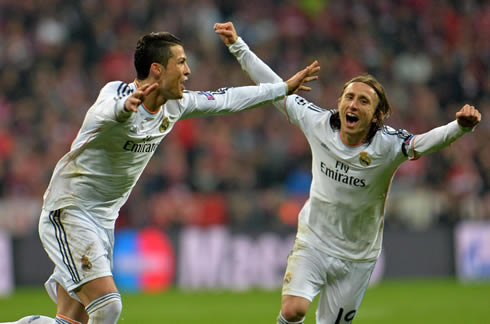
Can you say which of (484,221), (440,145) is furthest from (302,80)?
(484,221)

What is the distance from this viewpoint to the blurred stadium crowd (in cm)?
1448

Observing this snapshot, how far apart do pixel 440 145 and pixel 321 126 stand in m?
A: 1.04

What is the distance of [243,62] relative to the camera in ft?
23.1

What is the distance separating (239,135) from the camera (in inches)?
611

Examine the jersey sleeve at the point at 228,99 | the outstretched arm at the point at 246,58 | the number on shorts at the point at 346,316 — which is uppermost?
the outstretched arm at the point at 246,58

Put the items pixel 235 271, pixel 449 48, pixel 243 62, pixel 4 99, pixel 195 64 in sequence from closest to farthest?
pixel 243 62 < pixel 235 271 < pixel 4 99 < pixel 195 64 < pixel 449 48

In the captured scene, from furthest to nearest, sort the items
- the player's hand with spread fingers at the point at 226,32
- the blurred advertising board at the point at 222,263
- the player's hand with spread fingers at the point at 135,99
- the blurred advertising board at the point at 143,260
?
the blurred advertising board at the point at 222,263
the blurred advertising board at the point at 143,260
the player's hand with spread fingers at the point at 226,32
the player's hand with spread fingers at the point at 135,99

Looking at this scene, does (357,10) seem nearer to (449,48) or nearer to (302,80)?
(449,48)

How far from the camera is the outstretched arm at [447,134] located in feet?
19.5

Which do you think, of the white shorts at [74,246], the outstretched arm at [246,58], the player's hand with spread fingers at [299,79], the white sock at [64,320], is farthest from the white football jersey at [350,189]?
the white sock at [64,320]

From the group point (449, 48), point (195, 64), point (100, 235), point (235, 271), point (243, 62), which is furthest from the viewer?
point (449, 48)

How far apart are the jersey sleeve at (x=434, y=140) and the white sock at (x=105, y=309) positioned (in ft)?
7.90

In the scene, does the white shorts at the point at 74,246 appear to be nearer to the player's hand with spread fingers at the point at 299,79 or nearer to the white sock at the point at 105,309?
the white sock at the point at 105,309

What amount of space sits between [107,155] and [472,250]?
10.1 metres
